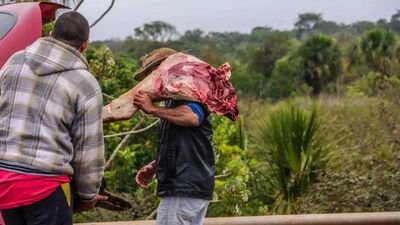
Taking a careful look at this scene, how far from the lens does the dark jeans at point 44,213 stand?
3352 millimetres

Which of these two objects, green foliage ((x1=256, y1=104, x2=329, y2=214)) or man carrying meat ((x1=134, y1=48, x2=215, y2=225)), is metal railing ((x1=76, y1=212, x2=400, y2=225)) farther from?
green foliage ((x1=256, y1=104, x2=329, y2=214))

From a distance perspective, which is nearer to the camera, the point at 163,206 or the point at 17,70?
the point at 17,70

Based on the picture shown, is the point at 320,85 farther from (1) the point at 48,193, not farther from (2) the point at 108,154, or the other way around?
(1) the point at 48,193

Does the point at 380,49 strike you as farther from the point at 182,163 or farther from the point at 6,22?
the point at 6,22

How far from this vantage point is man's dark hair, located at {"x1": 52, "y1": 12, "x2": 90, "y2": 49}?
3426 mm

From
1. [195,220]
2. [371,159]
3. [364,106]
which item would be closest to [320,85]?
[364,106]

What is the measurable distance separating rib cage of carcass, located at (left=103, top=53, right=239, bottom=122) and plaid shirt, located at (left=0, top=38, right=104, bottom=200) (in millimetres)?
421

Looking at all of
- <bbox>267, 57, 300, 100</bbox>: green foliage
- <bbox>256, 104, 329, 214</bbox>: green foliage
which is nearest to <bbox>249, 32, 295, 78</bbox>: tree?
<bbox>267, 57, 300, 100</bbox>: green foliage

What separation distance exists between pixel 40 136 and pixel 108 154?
14.8 feet

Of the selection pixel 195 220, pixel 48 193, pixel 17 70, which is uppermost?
pixel 17 70

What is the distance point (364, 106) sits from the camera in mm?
17688

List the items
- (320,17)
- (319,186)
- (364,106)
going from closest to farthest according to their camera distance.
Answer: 1. (319,186)
2. (364,106)
3. (320,17)

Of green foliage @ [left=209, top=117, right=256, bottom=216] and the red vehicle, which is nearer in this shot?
the red vehicle

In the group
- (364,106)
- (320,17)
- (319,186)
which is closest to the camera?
(319,186)
